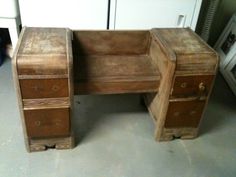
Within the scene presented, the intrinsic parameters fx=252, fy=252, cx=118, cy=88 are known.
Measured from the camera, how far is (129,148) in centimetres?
146

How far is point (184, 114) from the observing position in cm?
142

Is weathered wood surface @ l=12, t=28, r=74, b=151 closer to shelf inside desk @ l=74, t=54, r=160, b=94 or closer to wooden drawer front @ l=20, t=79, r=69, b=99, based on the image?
wooden drawer front @ l=20, t=79, r=69, b=99

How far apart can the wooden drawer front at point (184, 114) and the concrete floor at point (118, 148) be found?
5.5 inches

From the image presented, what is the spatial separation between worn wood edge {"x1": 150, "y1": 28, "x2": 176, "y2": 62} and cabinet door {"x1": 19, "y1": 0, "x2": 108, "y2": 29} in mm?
415

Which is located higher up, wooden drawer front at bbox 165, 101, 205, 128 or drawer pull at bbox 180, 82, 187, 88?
drawer pull at bbox 180, 82, 187, 88

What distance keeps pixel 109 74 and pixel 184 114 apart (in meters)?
0.48

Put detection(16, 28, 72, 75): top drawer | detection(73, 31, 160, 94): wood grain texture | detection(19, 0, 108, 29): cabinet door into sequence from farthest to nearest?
detection(19, 0, 108, 29): cabinet door → detection(73, 31, 160, 94): wood grain texture → detection(16, 28, 72, 75): top drawer

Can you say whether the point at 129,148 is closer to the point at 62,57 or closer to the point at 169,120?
the point at 169,120

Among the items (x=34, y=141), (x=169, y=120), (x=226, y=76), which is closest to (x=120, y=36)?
(x=169, y=120)

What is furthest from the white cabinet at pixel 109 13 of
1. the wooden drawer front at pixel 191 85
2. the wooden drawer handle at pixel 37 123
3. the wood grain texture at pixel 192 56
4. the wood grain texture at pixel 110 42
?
the wooden drawer handle at pixel 37 123

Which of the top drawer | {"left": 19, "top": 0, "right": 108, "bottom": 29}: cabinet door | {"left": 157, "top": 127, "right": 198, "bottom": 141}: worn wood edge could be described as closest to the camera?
the top drawer

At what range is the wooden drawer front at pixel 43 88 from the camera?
3.78 ft

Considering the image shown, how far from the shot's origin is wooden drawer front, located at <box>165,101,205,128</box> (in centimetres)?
138

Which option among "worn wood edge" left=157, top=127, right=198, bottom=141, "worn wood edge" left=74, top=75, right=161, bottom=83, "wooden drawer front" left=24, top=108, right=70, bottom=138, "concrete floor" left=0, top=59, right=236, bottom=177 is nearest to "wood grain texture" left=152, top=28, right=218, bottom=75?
"worn wood edge" left=74, top=75, right=161, bottom=83
